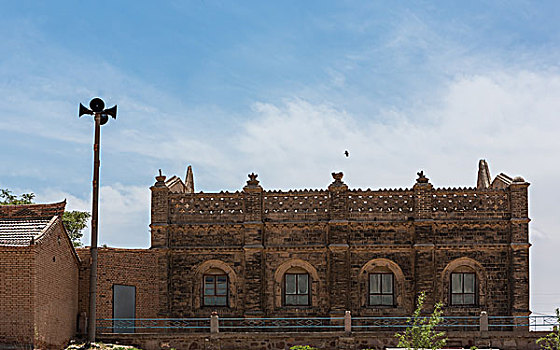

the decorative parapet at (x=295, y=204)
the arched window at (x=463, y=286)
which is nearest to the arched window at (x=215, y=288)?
the decorative parapet at (x=295, y=204)

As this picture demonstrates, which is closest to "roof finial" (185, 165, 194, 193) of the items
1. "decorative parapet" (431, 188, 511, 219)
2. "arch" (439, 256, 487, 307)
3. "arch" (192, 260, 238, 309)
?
"arch" (192, 260, 238, 309)

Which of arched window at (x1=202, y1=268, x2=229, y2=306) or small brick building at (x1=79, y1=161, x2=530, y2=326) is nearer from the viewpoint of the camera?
small brick building at (x1=79, y1=161, x2=530, y2=326)

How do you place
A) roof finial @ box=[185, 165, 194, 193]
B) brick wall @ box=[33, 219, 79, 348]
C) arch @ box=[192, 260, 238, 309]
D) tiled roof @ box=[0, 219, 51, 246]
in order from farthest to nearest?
roof finial @ box=[185, 165, 194, 193], arch @ box=[192, 260, 238, 309], tiled roof @ box=[0, 219, 51, 246], brick wall @ box=[33, 219, 79, 348]

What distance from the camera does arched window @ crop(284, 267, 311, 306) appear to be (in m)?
32.0

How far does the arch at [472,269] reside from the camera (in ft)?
103

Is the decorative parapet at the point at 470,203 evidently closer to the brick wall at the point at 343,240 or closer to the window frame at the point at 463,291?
the brick wall at the point at 343,240

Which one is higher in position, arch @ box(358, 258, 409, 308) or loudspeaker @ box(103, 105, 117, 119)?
loudspeaker @ box(103, 105, 117, 119)

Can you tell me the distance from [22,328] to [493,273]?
1843 cm

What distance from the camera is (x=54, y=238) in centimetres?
2708

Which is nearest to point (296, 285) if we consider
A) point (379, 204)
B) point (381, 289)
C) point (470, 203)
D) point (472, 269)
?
point (381, 289)

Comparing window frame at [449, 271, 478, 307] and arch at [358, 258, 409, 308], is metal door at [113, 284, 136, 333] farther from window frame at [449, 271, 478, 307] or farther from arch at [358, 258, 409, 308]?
window frame at [449, 271, 478, 307]

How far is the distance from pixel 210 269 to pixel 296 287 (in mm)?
3697

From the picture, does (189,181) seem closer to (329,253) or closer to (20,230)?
(329,253)

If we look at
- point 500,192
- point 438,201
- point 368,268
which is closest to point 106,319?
point 368,268
